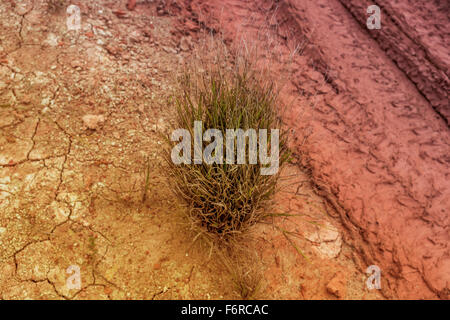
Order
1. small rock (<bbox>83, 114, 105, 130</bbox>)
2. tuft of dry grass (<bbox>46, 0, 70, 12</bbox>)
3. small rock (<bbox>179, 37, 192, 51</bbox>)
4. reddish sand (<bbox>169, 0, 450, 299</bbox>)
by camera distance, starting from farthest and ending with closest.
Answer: small rock (<bbox>179, 37, 192, 51</bbox>) < tuft of dry grass (<bbox>46, 0, 70, 12</bbox>) < small rock (<bbox>83, 114, 105, 130</bbox>) < reddish sand (<bbox>169, 0, 450, 299</bbox>)

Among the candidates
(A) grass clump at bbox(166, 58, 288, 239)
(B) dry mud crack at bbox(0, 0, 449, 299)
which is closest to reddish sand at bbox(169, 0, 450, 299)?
(B) dry mud crack at bbox(0, 0, 449, 299)

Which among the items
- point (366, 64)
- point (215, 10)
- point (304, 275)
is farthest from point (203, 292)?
point (215, 10)

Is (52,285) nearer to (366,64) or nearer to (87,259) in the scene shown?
(87,259)

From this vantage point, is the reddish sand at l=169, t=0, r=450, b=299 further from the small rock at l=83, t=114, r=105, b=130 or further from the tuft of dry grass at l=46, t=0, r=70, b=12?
the small rock at l=83, t=114, r=105, b=130

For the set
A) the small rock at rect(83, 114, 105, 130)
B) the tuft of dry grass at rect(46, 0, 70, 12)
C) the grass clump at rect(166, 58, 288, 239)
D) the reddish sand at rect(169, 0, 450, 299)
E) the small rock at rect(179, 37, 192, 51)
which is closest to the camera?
the grass clump at rect(166, 58, 288, 239)

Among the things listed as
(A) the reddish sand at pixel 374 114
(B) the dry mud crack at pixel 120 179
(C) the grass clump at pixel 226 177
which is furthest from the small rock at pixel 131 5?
(C) the grass clump at pixel 226 177

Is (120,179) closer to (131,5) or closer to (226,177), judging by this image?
(226,177)
